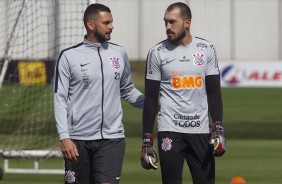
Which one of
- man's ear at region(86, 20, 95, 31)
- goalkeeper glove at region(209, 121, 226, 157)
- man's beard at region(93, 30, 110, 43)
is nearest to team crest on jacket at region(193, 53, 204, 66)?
goalkeeper glove at region(209, 121, 226, 157)

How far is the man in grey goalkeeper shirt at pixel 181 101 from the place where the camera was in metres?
8.77

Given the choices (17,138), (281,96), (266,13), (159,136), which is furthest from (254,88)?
(159,136)

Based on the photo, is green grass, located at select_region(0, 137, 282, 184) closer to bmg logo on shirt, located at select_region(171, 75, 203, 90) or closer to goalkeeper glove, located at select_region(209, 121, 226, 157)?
goalkeeper glove, located at select_region(209, 121, 226, 157)

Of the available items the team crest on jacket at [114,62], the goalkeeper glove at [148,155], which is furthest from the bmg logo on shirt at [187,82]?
the team crest on jacket at [114,62]

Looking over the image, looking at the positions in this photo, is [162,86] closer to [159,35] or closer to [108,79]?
[108,79]

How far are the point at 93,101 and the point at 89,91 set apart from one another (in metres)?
0.09

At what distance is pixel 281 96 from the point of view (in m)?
31.1

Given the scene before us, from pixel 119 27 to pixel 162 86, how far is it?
40373 millimetres

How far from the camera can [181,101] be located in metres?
8.79

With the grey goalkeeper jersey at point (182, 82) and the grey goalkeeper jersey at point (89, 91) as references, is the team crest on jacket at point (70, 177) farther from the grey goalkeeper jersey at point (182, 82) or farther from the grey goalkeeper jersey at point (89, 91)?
the grey goalkeeper jersey at point (182, 82)

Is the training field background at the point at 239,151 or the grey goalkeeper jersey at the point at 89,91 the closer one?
the grey goalkeeper jersey at the point at 89,91

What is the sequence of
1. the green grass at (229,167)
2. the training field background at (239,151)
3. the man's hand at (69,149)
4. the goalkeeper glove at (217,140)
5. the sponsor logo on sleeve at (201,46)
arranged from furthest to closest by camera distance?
the training field background at (239,151), the green grass at (229,167), the sponsor logo on sleeve at (201,46), the goalkeeper glove at (217,140), the man's hand at (69,149)

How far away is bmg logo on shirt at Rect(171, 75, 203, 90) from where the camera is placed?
8.77m

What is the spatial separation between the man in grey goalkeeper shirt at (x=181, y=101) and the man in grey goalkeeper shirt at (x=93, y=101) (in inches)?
18.4
